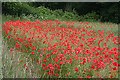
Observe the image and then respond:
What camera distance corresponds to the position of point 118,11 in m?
24.4

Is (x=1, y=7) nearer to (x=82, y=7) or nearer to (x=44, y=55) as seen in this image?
(x=82, y=7)

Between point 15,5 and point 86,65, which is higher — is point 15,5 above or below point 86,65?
above

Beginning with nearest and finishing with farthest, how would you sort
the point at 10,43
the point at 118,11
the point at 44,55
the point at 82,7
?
the point at 44,55 → the point at 10,43 → the point at 118,11 → the point at 82,7

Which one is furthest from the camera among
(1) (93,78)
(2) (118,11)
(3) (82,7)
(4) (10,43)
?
(3) (82,7)

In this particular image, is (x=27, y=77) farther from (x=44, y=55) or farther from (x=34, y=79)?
(x=44, y=55)

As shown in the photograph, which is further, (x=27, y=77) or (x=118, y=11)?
(x=118, y=11)

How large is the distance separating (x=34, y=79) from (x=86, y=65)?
1106mm

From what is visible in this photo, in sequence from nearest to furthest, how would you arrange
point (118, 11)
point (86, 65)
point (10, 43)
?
point (86, 65), point (10, 43), point (118, 11)

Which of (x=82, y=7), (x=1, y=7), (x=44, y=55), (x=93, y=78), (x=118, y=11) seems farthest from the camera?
(x=82, y=7)

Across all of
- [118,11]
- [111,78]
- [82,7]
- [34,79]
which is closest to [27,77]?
[34,79]

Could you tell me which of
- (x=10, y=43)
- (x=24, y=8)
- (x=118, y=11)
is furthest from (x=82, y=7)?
(x=10, y=43)

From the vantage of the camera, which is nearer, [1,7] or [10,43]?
[10,43]

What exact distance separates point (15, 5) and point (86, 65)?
14873 millimetres

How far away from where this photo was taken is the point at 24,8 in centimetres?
2003
